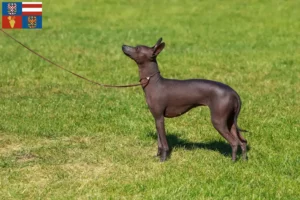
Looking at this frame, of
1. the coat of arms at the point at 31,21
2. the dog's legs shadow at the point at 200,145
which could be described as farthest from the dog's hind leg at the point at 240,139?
the coat of arms at the point at 31,21

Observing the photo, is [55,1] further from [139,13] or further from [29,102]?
[29,102]

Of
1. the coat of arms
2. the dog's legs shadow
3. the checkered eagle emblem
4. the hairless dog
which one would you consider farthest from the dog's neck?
the coat of arms

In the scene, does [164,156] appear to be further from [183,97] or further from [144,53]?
[144,53]

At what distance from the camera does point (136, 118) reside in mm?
11828

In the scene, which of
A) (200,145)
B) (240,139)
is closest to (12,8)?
(200,145)

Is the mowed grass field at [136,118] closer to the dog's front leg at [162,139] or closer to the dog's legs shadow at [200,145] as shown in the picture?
the dog's legs shadow at [200,145]

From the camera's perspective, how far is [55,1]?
31.3 meters

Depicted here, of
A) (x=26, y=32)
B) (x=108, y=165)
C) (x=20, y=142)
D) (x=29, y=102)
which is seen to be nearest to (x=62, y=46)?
(x=26, y=32)

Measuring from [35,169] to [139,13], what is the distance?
2036 cm

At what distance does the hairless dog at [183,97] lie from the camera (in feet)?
28.1

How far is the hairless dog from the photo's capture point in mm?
8562

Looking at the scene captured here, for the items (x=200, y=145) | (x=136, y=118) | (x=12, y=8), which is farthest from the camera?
(x=12, y=8)

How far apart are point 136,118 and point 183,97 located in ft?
10.7

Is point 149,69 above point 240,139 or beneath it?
above
